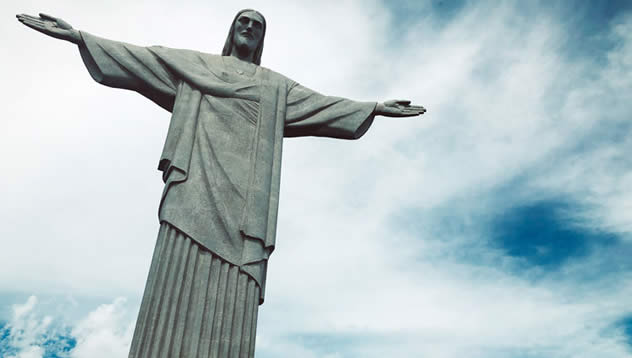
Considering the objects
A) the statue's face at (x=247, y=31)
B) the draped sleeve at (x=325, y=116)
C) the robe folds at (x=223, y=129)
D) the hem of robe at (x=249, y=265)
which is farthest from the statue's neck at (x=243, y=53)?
the hem of robe at (x=249, y=265)

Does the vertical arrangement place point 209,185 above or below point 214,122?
below

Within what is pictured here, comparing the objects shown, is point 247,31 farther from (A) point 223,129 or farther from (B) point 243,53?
(A) point 223,129

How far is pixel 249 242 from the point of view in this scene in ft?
26.5

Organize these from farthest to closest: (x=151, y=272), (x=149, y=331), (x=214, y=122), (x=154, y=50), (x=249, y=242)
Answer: (x=154, y=50)
(x=214, y=122)
(x=249, y=242)
(x=151, y=272)
(x=149, y=331)

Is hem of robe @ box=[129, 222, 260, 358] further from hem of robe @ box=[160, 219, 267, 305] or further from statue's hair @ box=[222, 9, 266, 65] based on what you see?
statue's hair @ box=[222, 9, 266, 65]

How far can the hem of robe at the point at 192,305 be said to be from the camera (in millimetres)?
7008

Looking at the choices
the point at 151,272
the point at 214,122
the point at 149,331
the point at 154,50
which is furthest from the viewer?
the point at 154,50

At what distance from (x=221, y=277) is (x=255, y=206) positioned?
125 centimetres

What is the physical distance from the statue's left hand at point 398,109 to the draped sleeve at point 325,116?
0.49 feet

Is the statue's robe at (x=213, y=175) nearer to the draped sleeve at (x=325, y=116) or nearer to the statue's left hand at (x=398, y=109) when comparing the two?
the draped sleeve at (x=325, y=116)

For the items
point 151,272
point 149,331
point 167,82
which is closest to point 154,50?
point 167,82

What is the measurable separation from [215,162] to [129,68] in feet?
7.60

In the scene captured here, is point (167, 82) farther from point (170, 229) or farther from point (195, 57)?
point (170, 229)

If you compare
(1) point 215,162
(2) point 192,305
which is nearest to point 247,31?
(1) point 215,162
